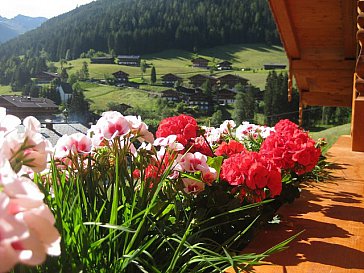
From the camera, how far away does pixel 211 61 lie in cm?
1859

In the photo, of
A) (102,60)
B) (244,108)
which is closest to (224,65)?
(102,60)

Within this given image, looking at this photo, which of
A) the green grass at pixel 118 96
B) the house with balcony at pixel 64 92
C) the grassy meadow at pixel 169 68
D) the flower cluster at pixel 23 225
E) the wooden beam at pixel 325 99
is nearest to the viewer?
the flower cluster at pixel 23 225

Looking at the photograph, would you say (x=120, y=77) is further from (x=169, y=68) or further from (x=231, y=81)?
(x=169, y=68)

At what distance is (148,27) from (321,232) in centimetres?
1314

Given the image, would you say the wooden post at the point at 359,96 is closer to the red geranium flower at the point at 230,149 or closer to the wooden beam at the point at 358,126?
the wooden beam at the point at 358,126

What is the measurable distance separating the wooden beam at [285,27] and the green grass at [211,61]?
24.4 ft

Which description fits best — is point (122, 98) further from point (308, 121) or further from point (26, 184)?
point (26, 184)

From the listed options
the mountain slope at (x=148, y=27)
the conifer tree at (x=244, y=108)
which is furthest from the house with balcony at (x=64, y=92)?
the conifer tree at (x=244, y=108)

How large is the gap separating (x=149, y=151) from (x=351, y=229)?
576 millimetres

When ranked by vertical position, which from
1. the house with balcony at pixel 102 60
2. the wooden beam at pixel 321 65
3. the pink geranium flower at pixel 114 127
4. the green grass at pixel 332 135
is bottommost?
the green grass at pixel 332 135

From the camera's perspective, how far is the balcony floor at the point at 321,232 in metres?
0.92

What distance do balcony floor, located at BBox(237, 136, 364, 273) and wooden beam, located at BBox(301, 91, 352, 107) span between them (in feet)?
13.9

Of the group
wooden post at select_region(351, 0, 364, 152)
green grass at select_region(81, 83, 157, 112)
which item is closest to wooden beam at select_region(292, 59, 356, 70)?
wooden post at select_region(351, 0, 364, 152)

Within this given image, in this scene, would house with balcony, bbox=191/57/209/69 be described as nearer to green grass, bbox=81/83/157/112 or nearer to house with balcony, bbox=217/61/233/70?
house with balcony, bbox=217/61/233/70
